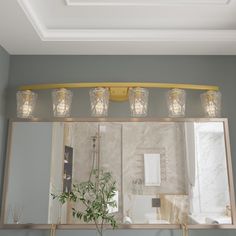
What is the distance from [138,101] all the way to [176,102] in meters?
0.25

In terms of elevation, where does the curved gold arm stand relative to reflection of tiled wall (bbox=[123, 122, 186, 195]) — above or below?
below

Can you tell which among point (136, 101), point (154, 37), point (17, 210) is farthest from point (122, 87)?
point (17, 210)

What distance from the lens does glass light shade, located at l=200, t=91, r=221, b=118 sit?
1.75 metres

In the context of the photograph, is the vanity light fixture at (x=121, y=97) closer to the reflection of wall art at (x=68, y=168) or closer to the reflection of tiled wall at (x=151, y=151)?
the reflection of tiled wall at (x=151, y=151)

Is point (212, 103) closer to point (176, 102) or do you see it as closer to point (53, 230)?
point (176, 102)

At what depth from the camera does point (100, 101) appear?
5.71 feet

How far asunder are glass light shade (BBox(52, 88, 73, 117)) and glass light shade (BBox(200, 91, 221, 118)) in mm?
901

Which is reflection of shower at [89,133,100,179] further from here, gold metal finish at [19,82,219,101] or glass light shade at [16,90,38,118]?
glass light shade at [16,90,38,118]

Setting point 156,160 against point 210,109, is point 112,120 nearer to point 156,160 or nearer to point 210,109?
point 156,160

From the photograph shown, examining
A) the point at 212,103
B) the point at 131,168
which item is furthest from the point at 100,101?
the point at 212,103

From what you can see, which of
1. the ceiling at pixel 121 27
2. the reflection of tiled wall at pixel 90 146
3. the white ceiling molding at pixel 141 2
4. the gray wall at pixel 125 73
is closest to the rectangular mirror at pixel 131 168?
the reflection of tiled wall at pixel 90 146

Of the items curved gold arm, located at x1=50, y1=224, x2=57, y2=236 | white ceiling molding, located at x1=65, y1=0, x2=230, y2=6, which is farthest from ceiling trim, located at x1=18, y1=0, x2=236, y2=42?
curved gold arm, located at x1=50, y1=224, x2=57, y2=236

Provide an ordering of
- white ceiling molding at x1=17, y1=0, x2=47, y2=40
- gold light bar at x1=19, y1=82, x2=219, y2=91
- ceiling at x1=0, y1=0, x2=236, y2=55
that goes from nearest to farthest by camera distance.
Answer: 1. white ceiling molding at x1=17, y1=0, x2=47, y2=40
2. ceiling at x1=0, y1=0, x2=236, y2=55
3. gold light bar at x1=19, y1=82, x2=219, y2=91

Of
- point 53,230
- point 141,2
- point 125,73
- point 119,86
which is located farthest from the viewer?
point 125,73
